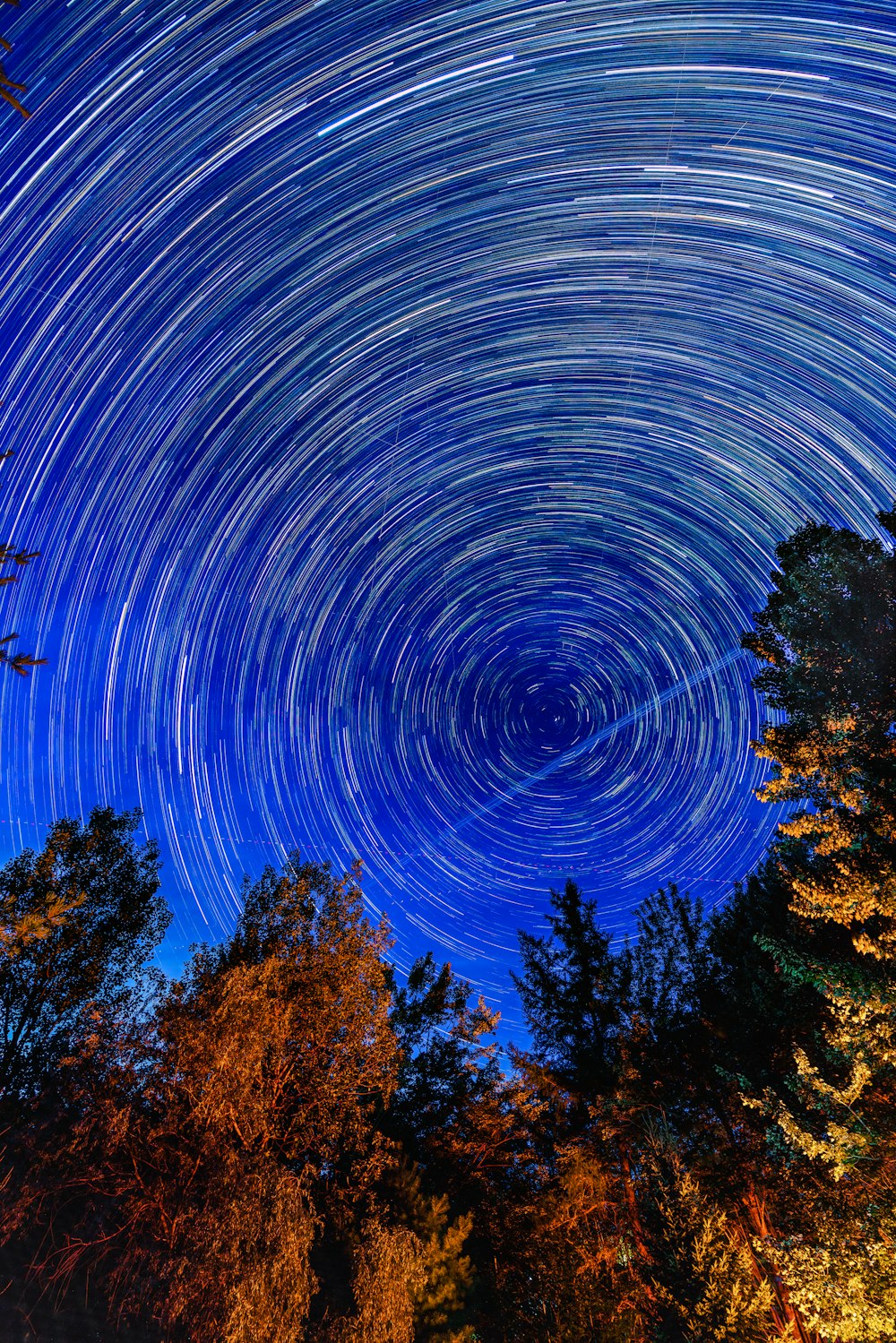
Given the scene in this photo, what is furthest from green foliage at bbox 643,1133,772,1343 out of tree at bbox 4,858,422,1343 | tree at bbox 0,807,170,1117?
tree at bbox 0,807,170,1117

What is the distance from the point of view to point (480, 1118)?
75.7 feet

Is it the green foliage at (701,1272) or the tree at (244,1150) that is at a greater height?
the tree at (244,1150)

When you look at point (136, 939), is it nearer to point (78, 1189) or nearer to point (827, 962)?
point (78, 1189)

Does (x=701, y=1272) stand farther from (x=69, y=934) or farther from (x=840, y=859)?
(x=69, y=934)

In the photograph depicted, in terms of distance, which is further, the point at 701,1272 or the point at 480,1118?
the point at 480,1118

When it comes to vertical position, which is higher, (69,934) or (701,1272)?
(69,934)

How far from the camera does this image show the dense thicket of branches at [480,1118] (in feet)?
32.9

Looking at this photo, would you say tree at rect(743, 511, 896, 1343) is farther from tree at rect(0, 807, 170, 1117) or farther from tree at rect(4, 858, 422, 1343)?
tree at rect(0, 807, 170, 1117)

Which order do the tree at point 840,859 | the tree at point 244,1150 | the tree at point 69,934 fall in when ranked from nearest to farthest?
1. the tree at point 244,1150
2. the tree at point 840,859
3. the tree at point 69,934

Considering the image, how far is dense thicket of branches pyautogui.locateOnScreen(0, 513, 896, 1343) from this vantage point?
10.0 meters

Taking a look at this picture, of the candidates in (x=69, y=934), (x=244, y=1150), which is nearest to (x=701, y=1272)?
(x=244, y=1150)

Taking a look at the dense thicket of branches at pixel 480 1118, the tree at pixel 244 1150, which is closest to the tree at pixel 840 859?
the dense thicket of branches at pixel 480 1118

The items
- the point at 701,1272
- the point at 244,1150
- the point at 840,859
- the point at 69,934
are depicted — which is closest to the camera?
the point at 701,1272

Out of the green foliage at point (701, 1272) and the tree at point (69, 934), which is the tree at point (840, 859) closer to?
the green foliage at point (701, 1272)
